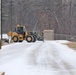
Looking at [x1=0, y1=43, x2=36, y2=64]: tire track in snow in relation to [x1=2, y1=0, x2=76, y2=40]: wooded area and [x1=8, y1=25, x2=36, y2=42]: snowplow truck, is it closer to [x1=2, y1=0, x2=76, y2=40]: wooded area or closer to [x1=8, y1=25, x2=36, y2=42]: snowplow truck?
[x1=8, y1=25, x2=36, y2=42]: snowplow truck

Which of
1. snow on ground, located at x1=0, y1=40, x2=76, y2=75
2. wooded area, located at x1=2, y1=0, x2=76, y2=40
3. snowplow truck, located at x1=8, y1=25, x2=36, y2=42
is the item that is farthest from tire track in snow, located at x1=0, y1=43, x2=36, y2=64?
wooded area, located at x1=2, y1=0, x2=76, y2=40

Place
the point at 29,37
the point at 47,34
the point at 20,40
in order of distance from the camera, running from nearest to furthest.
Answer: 1. the point at 29,37
2. the point at 20,40
3. the point at 47,34

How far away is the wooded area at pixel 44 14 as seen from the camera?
3952 inches

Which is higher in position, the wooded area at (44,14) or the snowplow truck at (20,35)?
the wooded area at (44,14)

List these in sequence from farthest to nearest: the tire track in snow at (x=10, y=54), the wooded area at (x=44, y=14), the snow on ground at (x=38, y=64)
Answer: the wooded area at (x=44, y=14) → the tire track in snow at (x=10, y=54) → the snow on ground at (x=38, y=64)

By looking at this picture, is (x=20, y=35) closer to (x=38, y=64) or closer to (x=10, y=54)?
(x=10, y=54)

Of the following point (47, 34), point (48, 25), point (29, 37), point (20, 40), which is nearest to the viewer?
point (29, 37)

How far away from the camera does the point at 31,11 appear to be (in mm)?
104812

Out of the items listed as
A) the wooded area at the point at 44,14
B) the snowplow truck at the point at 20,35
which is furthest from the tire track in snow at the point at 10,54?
the wooded area at the point at 44,14

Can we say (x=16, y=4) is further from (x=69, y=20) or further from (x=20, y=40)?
(x=20, y=40)

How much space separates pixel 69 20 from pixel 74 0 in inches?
257

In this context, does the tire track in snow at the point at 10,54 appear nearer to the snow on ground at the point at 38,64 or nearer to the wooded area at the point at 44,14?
the snow on ground at the point at 38,64

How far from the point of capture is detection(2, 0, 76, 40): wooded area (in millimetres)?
100375

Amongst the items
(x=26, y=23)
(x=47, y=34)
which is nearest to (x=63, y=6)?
(x=26, y=23)
